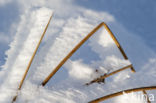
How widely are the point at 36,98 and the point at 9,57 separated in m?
0.97

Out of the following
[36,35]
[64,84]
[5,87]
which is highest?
[36,35]

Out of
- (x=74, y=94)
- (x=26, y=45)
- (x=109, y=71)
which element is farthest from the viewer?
(x=109, y=71)

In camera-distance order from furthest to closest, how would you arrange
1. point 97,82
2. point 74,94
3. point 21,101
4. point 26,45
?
point 97,82, point 26,45, point 74,94, point 21,101

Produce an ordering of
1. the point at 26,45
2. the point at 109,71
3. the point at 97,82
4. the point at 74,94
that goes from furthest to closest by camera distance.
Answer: the point at 109,71 → the point at 97,82 → the point at 26,45 → the point at 74,94

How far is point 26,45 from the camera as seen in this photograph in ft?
12.7

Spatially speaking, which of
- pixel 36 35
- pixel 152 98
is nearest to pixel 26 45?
pixel 36 35

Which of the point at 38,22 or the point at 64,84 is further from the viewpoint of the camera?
the point at 38,22

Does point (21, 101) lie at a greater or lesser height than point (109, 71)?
lesser

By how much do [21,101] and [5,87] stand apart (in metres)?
0.39

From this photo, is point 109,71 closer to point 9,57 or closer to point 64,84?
point 64,84

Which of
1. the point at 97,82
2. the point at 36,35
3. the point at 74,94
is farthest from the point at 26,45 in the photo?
the point at 97,82

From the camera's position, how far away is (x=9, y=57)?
3.62 metres

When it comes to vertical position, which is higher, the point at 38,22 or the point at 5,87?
the point at 38,22

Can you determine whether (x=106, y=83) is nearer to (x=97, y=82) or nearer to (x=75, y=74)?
(x=97, y=82)
